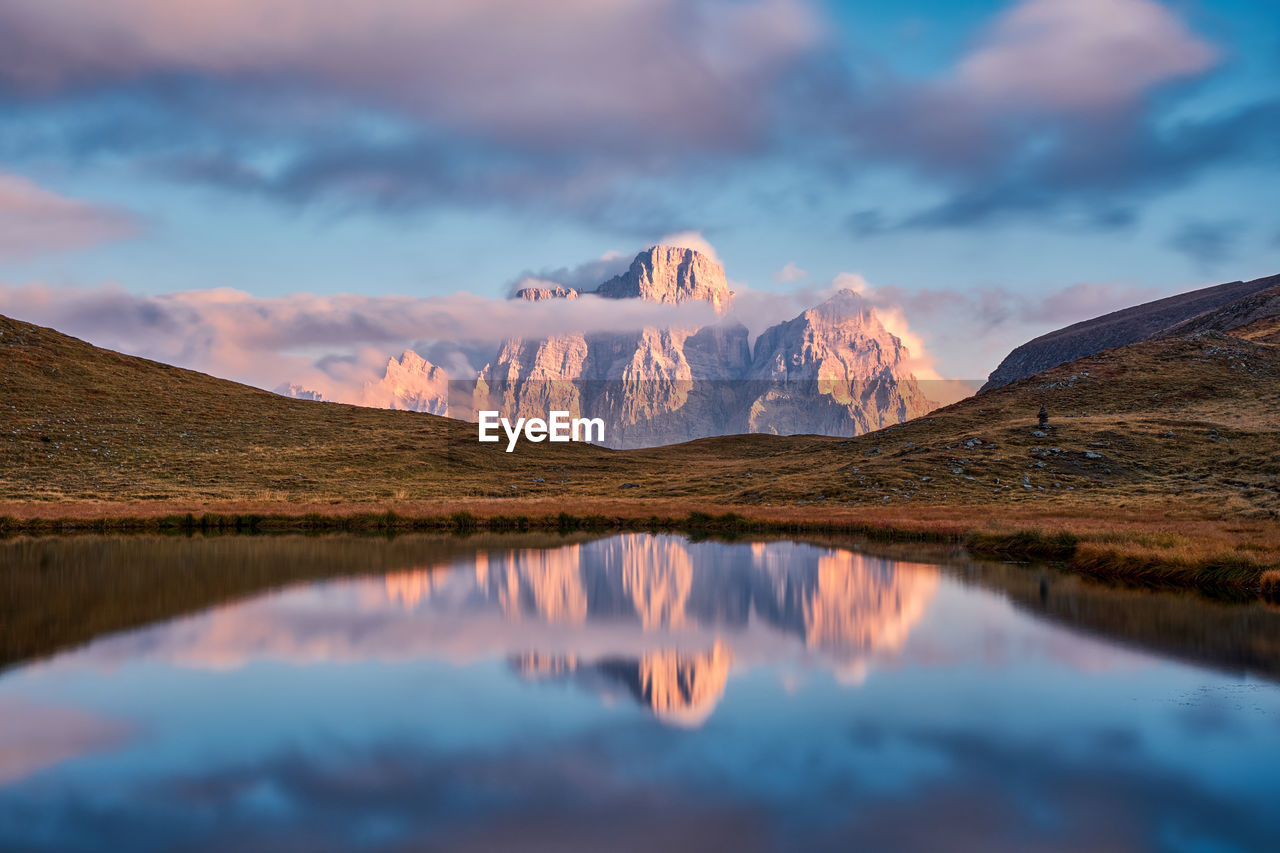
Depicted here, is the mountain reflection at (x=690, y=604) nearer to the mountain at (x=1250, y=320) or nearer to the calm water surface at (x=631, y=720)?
the calm water surface at (x=631, y=720)

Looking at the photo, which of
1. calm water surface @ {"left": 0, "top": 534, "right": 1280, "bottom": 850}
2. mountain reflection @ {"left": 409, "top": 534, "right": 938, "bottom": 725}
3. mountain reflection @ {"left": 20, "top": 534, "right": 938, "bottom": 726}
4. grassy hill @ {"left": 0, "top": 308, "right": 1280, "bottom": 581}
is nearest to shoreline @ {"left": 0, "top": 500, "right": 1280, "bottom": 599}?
grassy hill @ {"left": 0, "top": 308, "right": 1280, "bottom": 581}

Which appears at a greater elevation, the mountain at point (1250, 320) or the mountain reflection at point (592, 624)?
the mountain at point (1250, 320)

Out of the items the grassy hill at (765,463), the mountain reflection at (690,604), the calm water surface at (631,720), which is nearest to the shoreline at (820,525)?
the grassy hill at (765,463)

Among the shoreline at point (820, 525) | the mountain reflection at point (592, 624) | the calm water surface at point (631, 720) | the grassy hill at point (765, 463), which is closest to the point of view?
the calm water surface at point (631, 720)

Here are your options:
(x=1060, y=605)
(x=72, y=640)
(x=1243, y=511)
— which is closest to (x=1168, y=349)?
(x=1243, y=511)

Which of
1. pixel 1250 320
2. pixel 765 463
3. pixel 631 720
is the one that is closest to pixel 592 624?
pixel 631 720

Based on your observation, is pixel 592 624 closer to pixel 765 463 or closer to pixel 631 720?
pixel 631 720

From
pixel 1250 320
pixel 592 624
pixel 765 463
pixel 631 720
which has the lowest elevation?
pixel 631 720
